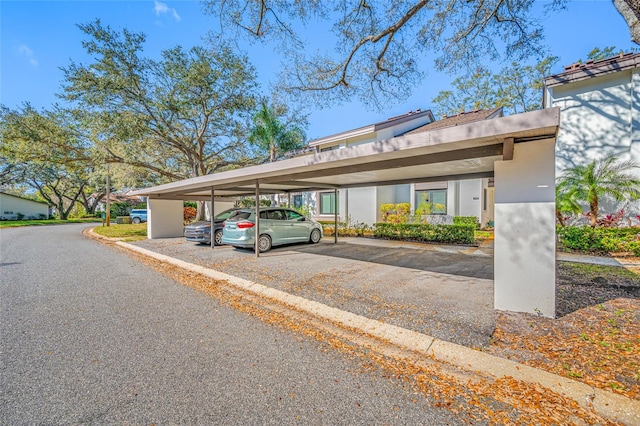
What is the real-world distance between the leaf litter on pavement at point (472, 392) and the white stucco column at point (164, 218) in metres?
13.0

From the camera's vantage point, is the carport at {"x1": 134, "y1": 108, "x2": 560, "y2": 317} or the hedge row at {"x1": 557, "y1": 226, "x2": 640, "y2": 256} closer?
the carport at {"x1": 134, "y1": 108, "x2": 560, "y2": 317}

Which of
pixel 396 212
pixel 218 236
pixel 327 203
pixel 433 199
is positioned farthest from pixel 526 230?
pixel 327 203

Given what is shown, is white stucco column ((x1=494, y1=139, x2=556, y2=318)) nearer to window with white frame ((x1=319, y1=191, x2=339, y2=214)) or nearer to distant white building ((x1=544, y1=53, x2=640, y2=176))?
distant white building ((x1=544, y1=53, x2=640, y2=176))

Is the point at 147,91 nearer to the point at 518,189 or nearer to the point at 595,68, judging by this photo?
the point at 518,189

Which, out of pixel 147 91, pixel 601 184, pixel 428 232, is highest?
pixel 147 91

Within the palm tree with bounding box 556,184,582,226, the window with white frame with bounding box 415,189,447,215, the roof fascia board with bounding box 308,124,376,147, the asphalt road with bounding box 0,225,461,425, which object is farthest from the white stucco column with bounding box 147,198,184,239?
the palm tree with bounding box 556,184,582,226

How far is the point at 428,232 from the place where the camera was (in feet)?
37.0

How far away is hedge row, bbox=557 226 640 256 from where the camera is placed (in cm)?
768

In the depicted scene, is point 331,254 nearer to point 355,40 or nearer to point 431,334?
point 431,334

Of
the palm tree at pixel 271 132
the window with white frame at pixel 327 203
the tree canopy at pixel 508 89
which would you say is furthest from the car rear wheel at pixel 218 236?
the tree canopy at pixel 508 89

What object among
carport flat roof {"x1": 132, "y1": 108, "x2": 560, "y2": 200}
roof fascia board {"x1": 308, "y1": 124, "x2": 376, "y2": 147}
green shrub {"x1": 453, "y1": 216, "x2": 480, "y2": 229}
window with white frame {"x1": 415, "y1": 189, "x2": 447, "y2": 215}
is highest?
roof fascia board {"x1": 308, "y1": 124, "x2": 376, "y2": 147}

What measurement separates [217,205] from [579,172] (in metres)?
16.1

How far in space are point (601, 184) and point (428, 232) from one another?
5.40 m

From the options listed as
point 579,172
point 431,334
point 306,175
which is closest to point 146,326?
point 431,334
